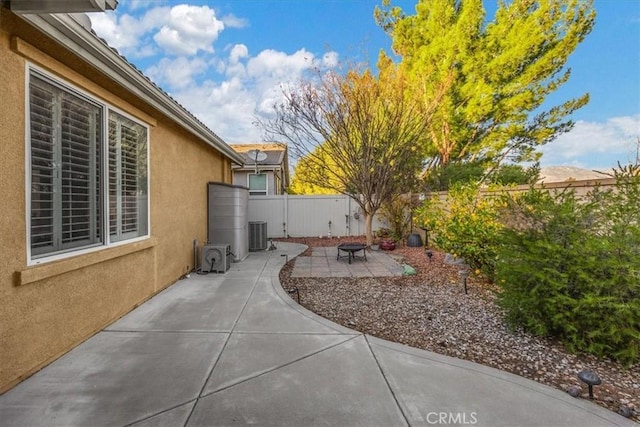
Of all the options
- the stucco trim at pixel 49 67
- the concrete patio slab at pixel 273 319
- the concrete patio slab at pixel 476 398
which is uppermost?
the stucco trim at pixel 49 67

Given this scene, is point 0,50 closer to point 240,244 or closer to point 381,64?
point 240,244

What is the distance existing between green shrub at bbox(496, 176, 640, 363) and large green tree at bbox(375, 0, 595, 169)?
9013 mm

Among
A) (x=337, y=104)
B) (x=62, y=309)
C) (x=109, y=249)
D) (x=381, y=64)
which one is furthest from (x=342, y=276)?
(x=381, y=64)

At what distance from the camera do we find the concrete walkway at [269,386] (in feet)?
7.08

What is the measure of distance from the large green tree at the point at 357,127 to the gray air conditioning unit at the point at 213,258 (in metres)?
4.67

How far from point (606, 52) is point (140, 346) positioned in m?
14.6

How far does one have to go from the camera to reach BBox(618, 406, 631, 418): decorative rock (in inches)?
86.6

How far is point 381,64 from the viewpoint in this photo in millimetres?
9711

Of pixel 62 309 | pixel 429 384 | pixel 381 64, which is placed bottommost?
pixel 429 384

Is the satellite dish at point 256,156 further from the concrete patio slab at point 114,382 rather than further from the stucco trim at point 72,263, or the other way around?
the concrete patio slab at point 114,382

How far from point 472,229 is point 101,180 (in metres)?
5.70

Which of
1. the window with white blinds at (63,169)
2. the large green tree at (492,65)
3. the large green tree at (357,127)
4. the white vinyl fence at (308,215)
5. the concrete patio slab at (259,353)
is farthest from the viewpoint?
the white vinyl fence at (308,215)

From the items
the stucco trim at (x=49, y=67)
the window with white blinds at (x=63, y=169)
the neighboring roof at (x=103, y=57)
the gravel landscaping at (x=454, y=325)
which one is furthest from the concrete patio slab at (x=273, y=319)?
the neighboring roof at (x=103, y=57)

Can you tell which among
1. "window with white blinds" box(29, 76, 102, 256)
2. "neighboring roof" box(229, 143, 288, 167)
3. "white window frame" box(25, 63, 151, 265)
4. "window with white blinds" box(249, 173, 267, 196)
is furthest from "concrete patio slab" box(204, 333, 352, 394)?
"window with white blinds" box(249, 173, 267, 196)
